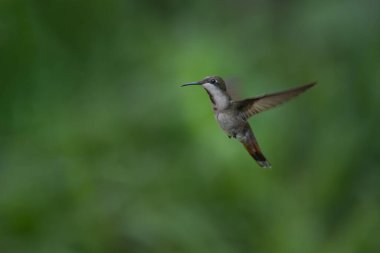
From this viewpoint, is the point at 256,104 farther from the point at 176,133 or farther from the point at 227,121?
the point at 176,133

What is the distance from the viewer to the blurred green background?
Answer: 4082 mm

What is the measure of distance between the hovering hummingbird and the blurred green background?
2.15m

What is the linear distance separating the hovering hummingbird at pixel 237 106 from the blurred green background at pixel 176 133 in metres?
2.15

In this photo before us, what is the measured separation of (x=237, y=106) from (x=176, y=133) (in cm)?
278

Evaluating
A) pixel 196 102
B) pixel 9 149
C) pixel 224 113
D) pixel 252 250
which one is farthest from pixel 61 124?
pixel 224 113

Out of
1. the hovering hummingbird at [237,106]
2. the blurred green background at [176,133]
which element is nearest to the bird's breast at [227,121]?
the hovering hummingbird at [237,106]

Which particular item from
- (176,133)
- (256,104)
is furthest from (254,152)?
(176,133)

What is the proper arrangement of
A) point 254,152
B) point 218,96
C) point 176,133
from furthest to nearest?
point 176,133, point 254,152, point 218,96

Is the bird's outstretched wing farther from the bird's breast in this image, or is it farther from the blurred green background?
the blurred green background

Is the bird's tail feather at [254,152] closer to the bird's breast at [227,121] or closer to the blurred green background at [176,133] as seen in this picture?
the bird's breast at [227,121]

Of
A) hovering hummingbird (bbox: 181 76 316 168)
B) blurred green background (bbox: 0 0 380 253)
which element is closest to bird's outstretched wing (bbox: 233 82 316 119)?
hovering hummingbird (bbox: 181 76 316 168)

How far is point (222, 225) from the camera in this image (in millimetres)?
4293

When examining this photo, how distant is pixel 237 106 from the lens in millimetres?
1748

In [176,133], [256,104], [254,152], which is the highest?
[256,104]
